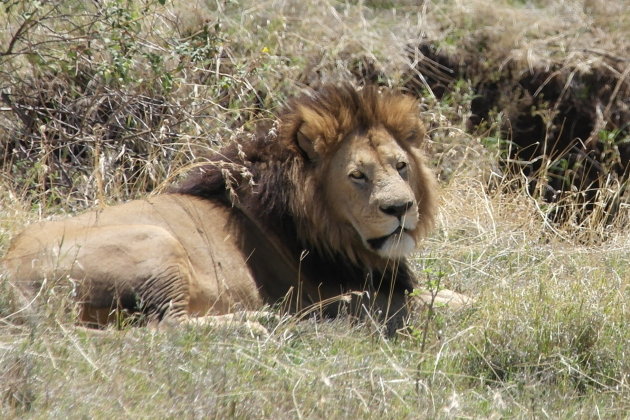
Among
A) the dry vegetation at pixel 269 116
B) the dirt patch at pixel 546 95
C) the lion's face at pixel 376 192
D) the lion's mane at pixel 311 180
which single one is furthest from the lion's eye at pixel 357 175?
the dirt patch at pixel 546 95

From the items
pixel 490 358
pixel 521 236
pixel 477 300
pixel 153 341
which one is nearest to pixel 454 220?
pixel 521 236

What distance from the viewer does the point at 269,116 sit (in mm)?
8797

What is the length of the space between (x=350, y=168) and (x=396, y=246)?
458 millimetres

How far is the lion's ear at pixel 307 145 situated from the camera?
6152 mm

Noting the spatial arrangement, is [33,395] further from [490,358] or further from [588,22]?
[588,22]

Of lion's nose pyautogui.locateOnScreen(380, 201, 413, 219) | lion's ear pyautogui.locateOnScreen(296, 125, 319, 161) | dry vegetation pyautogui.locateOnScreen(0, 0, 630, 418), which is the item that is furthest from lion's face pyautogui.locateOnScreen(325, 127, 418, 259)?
dry vegetation pyautogui.locateOnScreen(0, 0, 630, 418)

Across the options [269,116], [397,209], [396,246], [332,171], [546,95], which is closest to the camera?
[397,209]

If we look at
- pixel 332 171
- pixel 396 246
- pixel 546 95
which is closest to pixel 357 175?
pixel 332 171

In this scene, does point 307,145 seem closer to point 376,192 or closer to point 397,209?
point 376,192

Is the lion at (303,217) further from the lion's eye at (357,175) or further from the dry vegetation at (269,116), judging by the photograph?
the dry vegetation at (269,116)

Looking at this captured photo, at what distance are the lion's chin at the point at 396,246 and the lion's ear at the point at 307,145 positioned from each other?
59 cm

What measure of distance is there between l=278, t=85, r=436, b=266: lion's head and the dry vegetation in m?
0.50

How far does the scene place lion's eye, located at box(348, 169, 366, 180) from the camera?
6.01 m

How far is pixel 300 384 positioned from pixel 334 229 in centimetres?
166
